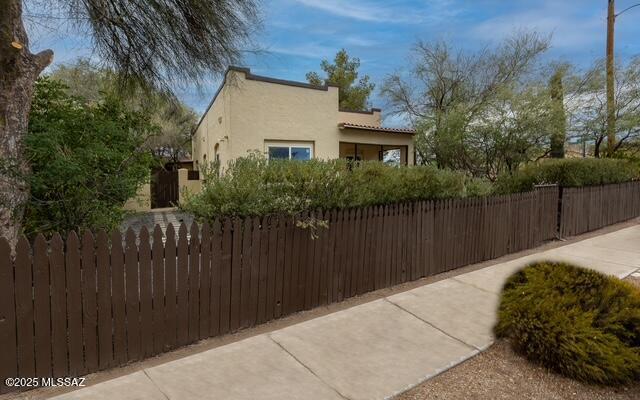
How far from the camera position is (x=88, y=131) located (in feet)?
16.1

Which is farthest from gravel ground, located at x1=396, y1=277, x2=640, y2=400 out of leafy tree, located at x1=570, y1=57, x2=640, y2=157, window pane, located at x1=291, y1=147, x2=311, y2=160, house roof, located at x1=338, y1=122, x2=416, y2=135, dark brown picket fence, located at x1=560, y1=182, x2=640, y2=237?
leafy tree, located at x1=570, y1=57, x2=640, y2=157

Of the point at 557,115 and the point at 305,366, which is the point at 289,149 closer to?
the point at 557,115

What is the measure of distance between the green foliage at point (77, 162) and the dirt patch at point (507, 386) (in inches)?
153

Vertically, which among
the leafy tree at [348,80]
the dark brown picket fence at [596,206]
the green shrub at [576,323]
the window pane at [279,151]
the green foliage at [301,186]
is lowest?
the green shrub at [576,323]

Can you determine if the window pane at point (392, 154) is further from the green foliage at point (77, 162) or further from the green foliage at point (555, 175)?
the green foliage at point (77, 162)

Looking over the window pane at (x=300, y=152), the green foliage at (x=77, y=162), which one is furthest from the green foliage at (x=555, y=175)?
the green foliage at (x=77, y=162)

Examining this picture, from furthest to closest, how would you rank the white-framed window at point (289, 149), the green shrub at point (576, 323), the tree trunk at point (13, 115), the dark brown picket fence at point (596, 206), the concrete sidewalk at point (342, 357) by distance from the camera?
the white-framed window at point (289, 149) → the dark brown picket fence at point (596, 206) → the tree trunk at point (13, 115) → the green shrub at point (576, 323) → the concrete sidewalk at point (342, 357)

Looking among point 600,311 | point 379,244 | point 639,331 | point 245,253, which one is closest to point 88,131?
point 245,253

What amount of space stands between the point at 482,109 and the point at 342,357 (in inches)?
429

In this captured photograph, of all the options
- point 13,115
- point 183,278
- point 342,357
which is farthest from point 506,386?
point 13,115

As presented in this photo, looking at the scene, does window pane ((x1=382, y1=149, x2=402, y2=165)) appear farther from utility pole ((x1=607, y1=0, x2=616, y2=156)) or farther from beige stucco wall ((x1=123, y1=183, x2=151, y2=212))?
beige stucco wall ((x1=123, y1=183, x2=151, y2=212))

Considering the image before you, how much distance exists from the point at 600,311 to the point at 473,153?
31.4 ft

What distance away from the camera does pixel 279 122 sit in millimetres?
11758

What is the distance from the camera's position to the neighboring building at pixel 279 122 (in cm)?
1101
